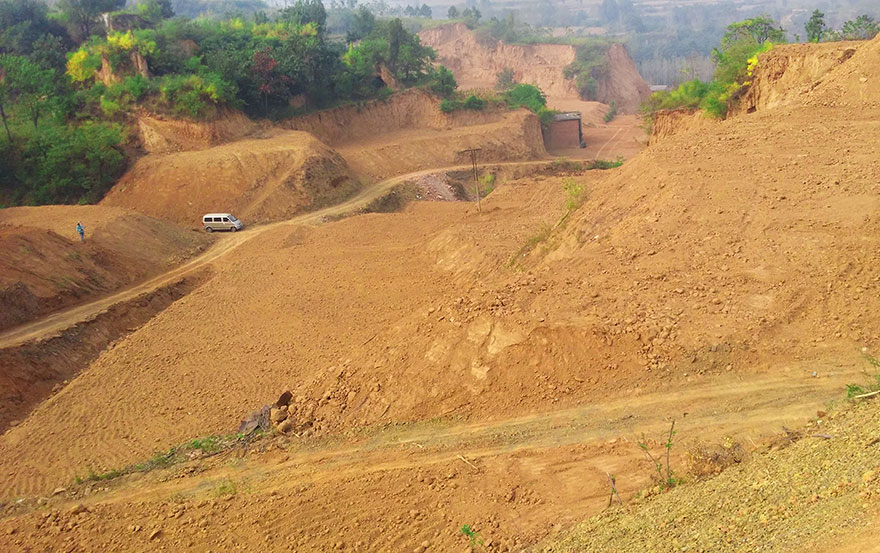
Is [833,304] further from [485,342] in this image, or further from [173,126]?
[173,126]

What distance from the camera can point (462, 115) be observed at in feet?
168

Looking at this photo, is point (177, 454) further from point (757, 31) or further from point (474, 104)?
point (474, 104)

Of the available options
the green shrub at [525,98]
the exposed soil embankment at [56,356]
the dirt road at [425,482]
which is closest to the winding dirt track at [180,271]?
the exposed soil embankment at [56,356]

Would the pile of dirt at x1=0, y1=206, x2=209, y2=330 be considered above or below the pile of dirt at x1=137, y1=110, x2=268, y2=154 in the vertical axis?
below

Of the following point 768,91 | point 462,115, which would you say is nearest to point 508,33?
point 462,115

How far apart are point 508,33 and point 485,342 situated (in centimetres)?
8596

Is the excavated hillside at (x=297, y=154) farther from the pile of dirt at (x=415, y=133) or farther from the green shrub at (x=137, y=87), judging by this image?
the green shrub at (x=137, y=87)

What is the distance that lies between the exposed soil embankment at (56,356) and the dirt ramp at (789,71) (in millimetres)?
22510

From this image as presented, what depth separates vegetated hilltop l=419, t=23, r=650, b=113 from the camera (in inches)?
3238

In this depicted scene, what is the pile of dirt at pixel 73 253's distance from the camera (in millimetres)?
21094

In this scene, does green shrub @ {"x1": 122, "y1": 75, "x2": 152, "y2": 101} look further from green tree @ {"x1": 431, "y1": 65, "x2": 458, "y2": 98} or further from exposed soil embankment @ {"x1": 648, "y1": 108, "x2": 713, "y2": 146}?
exposed soil embankment @ {"x1": 648, "y1": 108, "x2": 713, "y2": 146}

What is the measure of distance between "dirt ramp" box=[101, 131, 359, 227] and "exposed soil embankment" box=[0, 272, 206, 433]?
11456mm

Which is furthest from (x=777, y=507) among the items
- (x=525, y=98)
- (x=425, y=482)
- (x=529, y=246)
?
(x=525, y=98)

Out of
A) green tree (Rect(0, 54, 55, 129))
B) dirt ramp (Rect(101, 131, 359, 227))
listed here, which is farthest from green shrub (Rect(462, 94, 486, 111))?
green tree (Rect(0, 54, 55, 129))
